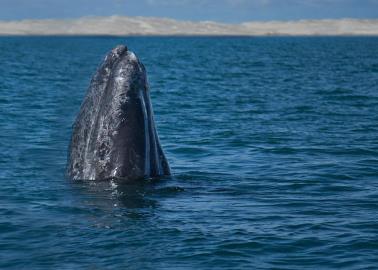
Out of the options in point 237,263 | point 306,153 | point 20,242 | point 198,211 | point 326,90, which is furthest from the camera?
point 326,90

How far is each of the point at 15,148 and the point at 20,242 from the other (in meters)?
6.63

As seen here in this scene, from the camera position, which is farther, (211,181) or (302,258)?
(211,181)

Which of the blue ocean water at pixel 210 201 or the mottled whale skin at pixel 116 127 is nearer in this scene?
the blue ocean water at pixel 210 201

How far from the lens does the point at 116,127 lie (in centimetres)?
1083

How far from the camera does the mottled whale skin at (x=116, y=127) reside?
10820 mm

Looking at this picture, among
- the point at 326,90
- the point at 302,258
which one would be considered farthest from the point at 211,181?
the point at 326,90

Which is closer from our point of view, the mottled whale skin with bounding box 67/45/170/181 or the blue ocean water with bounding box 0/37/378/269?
the blue ocean water with bounding box 0/37/378/269

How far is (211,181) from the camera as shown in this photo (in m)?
12.5

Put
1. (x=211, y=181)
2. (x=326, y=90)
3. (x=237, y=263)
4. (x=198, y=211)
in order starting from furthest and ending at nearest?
1. (x=326, y=90)
2. (x=211, y=181)
3. (x=198, y=211)
4. (x=237, y=263)

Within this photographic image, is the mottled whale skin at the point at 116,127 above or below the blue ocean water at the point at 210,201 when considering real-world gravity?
above

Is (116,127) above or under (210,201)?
above

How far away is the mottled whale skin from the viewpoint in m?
10.8

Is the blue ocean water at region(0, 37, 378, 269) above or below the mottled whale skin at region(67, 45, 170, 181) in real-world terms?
below

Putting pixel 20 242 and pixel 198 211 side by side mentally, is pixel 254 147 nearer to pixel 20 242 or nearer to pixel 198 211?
pixel 198 211
